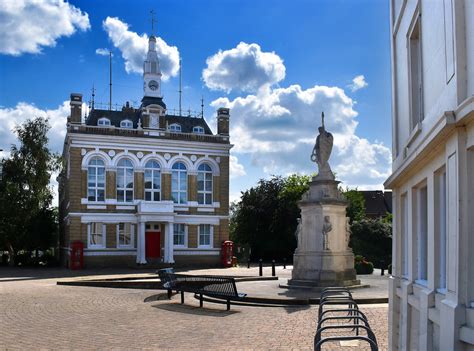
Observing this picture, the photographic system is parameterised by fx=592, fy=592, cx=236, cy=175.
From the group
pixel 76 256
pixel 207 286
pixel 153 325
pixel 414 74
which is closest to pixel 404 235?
pixel 414 74

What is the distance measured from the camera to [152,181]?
44000 millimetres

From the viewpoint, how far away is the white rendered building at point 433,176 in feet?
13.5

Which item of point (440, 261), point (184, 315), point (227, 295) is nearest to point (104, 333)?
point (184, 315)

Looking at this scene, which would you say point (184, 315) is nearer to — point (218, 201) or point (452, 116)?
point (452, 116)

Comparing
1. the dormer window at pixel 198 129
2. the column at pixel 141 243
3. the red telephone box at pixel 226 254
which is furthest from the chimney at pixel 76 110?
the red telephone box at pixel 226 254

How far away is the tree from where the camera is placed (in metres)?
45.2

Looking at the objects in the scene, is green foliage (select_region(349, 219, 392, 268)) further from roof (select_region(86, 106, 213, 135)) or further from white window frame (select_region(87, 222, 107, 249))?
white window frame (select_region(87, 222, 107, 249))

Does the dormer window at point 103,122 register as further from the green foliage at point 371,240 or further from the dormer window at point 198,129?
the green foliage at point 371,240

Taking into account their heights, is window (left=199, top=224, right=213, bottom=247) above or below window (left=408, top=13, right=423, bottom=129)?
below

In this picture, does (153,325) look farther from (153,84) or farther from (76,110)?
(153,84)

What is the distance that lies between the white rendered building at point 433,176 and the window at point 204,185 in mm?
37001

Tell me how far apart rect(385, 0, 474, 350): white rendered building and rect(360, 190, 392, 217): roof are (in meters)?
76.5

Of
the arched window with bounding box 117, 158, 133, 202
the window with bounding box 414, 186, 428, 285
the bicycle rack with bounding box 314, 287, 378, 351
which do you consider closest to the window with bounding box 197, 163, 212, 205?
the arched window with bounding box 117, 158, 133, 202

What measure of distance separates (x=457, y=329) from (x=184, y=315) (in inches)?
471
